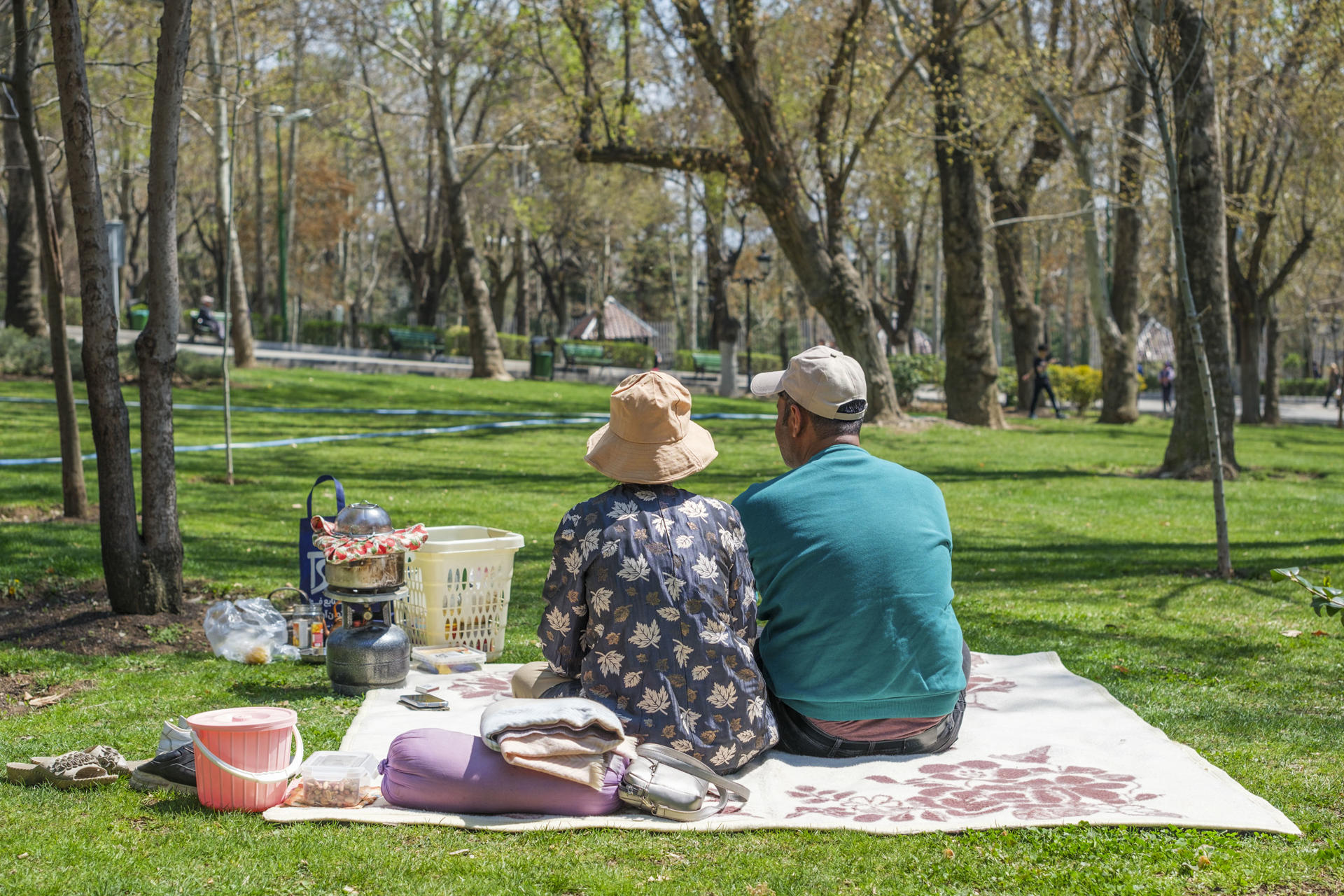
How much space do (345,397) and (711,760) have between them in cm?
1801

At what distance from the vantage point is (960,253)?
1925 cm

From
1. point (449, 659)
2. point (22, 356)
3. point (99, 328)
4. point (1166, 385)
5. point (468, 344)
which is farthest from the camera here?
point (468, 344)

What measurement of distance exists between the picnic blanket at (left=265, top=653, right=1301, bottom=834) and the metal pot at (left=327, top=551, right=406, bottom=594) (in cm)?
47

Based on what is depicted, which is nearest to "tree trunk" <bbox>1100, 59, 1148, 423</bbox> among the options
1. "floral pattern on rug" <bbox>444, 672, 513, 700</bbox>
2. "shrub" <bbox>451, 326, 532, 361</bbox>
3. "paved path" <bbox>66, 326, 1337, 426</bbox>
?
"paved path" <bbox>66, 326, 1337, 426</bbox>

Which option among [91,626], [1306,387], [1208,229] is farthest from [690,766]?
[1306,387]

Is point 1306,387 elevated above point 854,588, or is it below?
below

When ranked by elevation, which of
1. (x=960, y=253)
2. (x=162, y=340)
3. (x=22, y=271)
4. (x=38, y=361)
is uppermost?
(x=960, y=253)

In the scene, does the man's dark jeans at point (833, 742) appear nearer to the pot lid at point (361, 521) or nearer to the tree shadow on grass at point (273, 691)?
the pot lid at point (361, 521)

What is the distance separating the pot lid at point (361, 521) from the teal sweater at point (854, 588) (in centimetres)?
164

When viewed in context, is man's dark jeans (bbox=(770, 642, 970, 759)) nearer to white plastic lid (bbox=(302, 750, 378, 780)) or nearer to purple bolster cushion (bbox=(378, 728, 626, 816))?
purple bolster cushion (bbox=(378, 728, 626, 816))

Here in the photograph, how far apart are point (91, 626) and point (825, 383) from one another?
160 inches

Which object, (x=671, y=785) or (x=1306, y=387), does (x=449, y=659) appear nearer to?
(x=671, y=785)

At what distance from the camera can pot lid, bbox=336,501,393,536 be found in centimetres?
480

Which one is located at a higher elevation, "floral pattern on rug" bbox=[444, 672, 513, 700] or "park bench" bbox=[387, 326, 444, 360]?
"park bench" bbox=[387, 326, 444, 360]
